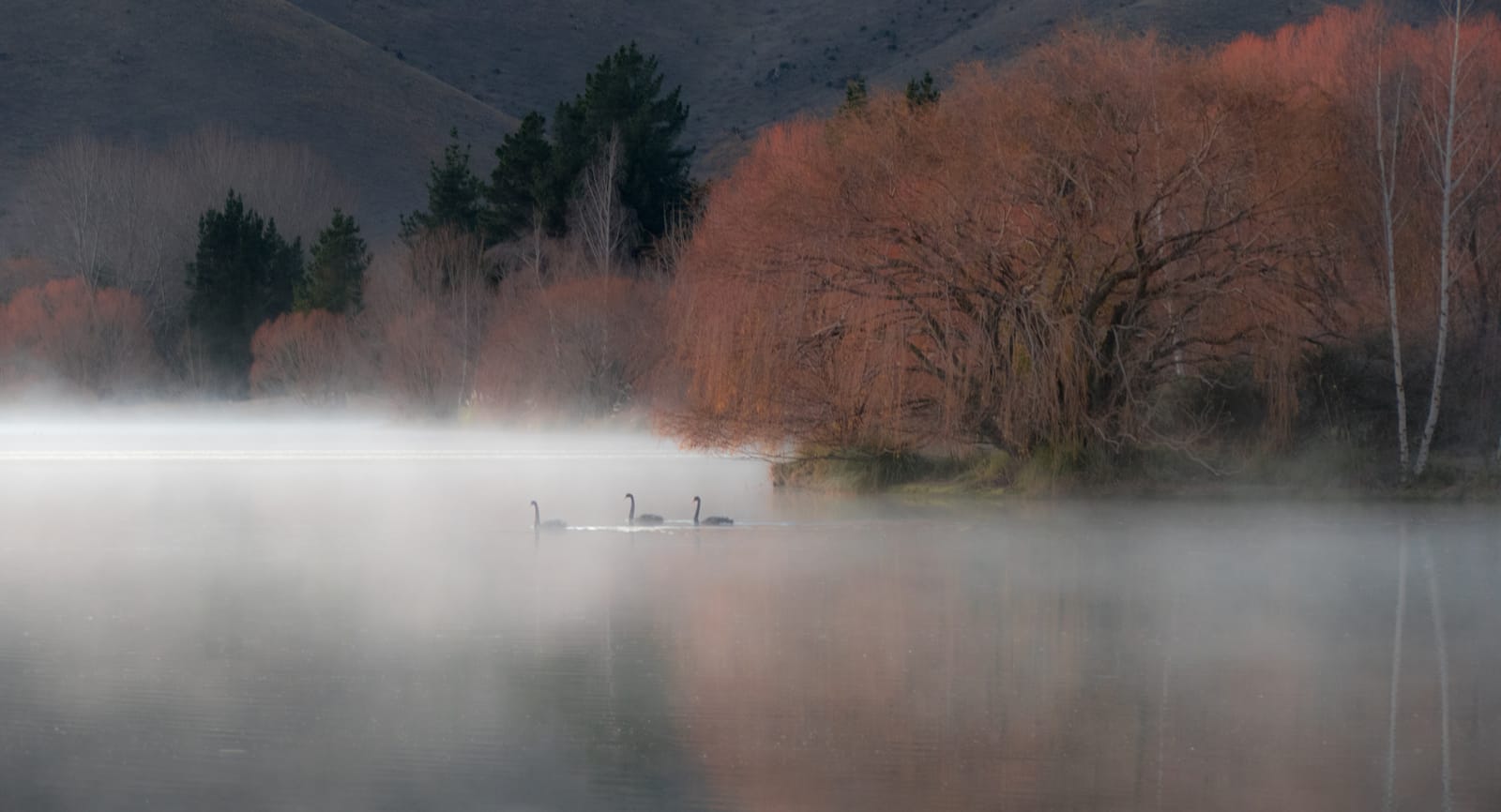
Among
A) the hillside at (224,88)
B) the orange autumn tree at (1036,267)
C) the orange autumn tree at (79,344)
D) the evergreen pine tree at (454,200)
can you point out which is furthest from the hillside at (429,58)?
the orange autumn tree at (1036,267)

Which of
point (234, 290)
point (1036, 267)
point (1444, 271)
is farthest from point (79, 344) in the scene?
point (1444, 271)

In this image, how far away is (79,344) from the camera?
64438 mm

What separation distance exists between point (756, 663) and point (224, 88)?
4205 inches

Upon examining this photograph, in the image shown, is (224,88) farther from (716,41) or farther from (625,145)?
(625,145)

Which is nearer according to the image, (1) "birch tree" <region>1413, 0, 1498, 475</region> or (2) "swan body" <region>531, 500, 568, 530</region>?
(2) "swan body" <region>531, 500, 568, 530</region>

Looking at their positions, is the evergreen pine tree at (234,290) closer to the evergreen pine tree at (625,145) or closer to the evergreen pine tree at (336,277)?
the evergreen pine tree at (336,277)

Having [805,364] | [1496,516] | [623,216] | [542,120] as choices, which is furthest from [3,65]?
[1496,516]

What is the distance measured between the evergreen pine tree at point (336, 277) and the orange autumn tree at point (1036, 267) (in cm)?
3926

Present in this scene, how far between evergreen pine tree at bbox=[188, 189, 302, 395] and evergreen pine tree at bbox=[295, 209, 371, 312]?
483cm

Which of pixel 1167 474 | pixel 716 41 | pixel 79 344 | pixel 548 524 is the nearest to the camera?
pixel 548 524

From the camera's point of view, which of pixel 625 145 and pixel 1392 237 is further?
pixel 625 145

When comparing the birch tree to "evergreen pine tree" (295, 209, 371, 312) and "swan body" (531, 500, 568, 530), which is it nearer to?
"swan body" (531, 500, 568, 530)

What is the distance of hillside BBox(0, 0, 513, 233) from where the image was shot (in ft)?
339

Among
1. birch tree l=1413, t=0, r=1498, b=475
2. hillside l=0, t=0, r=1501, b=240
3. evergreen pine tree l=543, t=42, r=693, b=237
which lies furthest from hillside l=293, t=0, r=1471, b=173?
birch tree l=1413, t=0, r=1498, b=475
